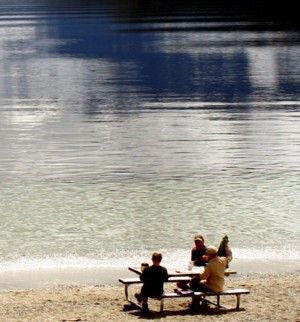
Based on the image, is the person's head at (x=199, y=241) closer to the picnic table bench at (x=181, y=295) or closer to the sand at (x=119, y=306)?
the picnic table bench at (x=181, y=295)

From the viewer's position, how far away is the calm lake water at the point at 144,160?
95.0ft

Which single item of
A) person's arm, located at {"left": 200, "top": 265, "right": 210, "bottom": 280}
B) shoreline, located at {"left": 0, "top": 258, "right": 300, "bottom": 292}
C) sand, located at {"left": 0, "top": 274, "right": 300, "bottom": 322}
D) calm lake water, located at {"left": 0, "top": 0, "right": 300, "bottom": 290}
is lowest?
calm lake water, located at {"left": 0, "top": 0, "right": 300, "bottom": 290}

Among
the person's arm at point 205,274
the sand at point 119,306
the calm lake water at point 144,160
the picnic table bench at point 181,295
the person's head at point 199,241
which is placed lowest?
the calm lake water at point 144,160

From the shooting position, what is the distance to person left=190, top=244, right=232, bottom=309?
69.8ft

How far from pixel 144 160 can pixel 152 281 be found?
23641mm

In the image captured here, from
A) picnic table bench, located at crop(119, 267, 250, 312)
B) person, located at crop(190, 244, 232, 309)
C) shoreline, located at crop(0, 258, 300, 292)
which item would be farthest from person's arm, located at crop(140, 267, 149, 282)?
shoreline, located at crop(0, 258, 300, 292)

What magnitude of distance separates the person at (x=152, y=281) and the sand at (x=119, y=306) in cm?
29

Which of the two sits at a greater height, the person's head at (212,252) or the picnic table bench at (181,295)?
the person's head at (212,252)

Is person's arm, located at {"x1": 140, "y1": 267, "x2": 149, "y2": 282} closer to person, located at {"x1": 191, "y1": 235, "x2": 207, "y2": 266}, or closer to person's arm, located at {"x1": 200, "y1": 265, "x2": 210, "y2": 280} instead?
person's arm, located at {"x1": 200, "y1": 265, "x2": 210, "y2": 280}

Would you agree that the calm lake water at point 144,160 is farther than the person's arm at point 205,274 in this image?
Yes

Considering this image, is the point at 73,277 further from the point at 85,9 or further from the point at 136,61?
A: the point at 85,9

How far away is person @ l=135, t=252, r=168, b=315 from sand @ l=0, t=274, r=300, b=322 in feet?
0.96

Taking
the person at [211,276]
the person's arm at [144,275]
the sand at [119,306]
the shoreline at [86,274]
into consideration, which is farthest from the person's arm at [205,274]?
the shoreline at [86,274]

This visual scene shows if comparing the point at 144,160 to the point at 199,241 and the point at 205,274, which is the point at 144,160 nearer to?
the point at 199,241
